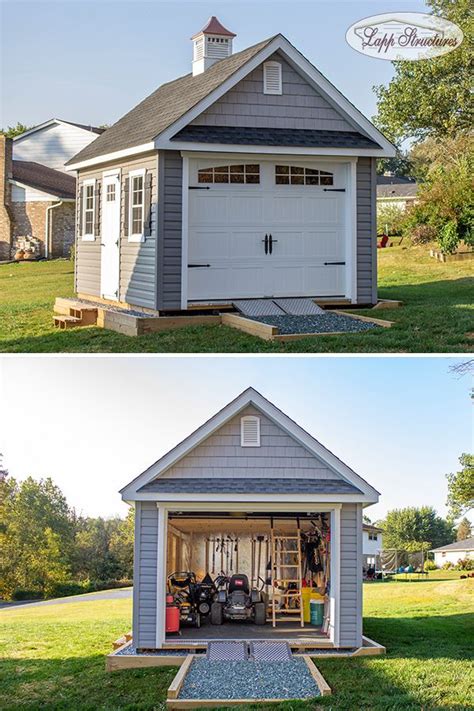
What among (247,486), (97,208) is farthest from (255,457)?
(97,208)

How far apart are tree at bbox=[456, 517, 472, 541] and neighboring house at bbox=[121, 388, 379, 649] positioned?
56478 mm

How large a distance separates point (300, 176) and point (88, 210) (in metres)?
5.29

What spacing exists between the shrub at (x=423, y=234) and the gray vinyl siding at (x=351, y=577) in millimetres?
18467

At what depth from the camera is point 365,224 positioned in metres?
17.8

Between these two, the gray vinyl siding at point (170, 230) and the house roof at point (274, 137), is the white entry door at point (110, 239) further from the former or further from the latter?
the house roof at point (274, 137)

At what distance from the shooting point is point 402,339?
14.8m

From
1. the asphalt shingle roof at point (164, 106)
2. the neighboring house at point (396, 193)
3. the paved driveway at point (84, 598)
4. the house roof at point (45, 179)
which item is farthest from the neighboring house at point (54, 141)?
the asphalt shingle roof at point (164, 106)

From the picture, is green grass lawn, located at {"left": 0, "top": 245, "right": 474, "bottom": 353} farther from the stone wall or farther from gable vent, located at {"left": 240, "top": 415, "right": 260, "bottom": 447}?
the stone wall

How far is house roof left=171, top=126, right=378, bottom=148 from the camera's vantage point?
16.4 m

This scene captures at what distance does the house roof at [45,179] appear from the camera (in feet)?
131

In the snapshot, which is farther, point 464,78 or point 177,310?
point 464,78

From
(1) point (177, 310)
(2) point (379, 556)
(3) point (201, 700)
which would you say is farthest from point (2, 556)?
(3) point (201, 700)

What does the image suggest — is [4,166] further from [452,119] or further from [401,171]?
[401,171]

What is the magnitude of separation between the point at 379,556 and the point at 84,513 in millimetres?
13981
